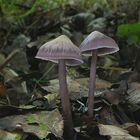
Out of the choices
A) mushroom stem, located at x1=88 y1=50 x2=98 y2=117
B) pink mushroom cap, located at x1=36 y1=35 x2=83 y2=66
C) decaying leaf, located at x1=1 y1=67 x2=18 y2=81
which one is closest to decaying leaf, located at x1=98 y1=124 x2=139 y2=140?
mushroom stem, located at x1=88 y1=50 x2=98 y2=117

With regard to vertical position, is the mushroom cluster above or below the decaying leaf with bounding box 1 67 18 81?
above

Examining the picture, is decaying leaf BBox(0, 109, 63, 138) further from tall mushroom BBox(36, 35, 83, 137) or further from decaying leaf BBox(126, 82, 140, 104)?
decaying leaf BBox(126, 82, 140, 104)

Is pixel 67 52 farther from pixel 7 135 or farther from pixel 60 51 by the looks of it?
pixel 7 135

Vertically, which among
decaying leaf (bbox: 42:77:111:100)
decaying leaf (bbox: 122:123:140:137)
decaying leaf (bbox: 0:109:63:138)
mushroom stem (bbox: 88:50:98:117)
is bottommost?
decaying leaf (bbox: 122:123:140:137)

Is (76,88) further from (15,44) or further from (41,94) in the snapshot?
(15,44)

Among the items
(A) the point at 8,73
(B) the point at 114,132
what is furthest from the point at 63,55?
(A) the point at 8,73

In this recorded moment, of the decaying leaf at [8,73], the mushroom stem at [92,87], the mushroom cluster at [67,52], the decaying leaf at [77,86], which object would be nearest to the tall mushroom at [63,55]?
the mushroom cluster at [67,52]
